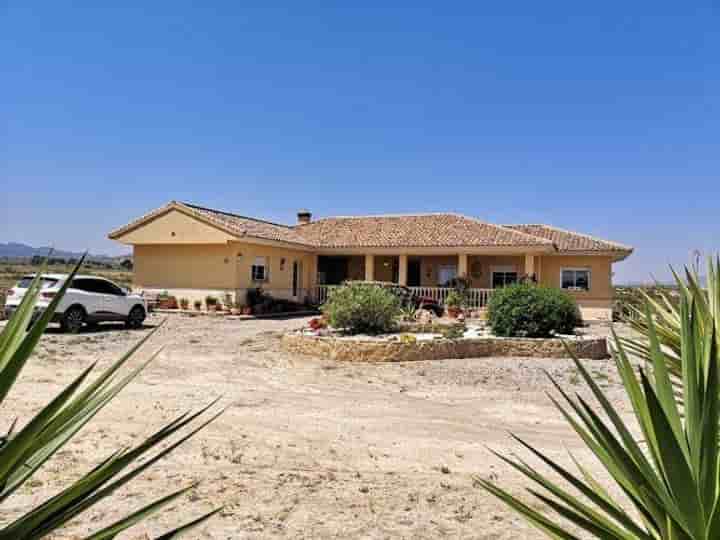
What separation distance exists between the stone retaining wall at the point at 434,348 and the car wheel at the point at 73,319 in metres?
7.00

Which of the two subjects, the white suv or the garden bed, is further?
the white suv

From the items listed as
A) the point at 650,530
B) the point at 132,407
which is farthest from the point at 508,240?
the point at 650,530

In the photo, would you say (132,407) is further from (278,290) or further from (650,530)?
(278,290)

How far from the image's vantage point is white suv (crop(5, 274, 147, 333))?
14.7 m

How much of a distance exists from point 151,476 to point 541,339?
10.6m

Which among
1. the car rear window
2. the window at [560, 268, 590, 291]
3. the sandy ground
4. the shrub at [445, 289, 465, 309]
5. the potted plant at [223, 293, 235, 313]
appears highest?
the window at [560, 268, 590, 291]

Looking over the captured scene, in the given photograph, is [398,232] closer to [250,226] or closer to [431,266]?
[431,266]

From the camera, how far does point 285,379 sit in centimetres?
1051

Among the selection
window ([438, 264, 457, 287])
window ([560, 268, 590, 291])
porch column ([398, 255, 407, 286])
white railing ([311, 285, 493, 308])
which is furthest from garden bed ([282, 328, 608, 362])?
window ([438, 264, 457, 287])

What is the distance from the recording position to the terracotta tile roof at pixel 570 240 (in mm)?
24844

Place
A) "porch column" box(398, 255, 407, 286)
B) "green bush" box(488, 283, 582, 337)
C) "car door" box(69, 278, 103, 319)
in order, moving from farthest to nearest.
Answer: "porch column" box(398, 255, 407, 286)
"car door" box(69, 278, 103, 319)
"green bush" box(488, 283, 582, 337)

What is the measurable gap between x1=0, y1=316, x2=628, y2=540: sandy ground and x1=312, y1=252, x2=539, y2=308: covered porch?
13.4m

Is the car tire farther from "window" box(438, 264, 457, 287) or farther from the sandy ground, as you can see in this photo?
"window" box(438, 264, 457, 287)

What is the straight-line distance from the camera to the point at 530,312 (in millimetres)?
13867
